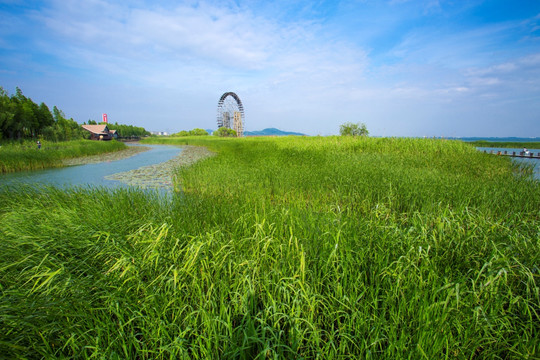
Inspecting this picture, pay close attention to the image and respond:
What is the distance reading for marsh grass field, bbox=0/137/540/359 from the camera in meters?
1.40

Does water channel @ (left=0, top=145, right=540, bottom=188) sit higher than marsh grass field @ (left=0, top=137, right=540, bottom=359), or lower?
lower

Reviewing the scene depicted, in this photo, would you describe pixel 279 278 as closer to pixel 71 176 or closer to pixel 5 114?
pixel 71 176

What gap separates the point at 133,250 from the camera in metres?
2.41

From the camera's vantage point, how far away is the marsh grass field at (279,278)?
1.40 m

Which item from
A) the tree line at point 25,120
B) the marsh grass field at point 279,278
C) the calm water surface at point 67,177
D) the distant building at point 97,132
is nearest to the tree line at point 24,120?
the tree line at point 25,120

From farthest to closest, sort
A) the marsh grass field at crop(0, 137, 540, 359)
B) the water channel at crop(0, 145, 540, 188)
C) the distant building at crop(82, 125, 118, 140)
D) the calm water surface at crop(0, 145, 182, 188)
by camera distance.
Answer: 1. the distant building at crop(82, 125, 118, 140)
2. the calm water surface at crop(0, 145, 182, 188)
3. the water channel at crop(0, 145, 540, 188)
4. the marsh grass field at crop(0, 137, 540, 359)

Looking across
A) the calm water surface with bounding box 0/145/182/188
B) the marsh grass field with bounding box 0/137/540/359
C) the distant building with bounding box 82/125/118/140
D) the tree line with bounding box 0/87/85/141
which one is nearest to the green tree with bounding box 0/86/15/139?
the tree line with bounding box 0/87/85/141

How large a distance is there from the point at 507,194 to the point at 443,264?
325cm

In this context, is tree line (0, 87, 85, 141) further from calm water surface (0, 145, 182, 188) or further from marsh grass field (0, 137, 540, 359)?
marsh grass field (0, 137, 540, 359)

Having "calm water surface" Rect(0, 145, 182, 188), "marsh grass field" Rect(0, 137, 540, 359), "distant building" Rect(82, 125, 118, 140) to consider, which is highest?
"distant building" Rect(82, 125, 118, 140)

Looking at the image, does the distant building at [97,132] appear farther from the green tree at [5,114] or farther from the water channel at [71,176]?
the water channel at [71,176]

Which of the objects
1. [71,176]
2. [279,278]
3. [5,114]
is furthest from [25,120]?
[279,278]

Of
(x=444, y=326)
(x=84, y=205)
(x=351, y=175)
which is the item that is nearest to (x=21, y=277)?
(x=84, y=205)

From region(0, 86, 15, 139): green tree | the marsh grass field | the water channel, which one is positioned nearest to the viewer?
the marsh grass field
